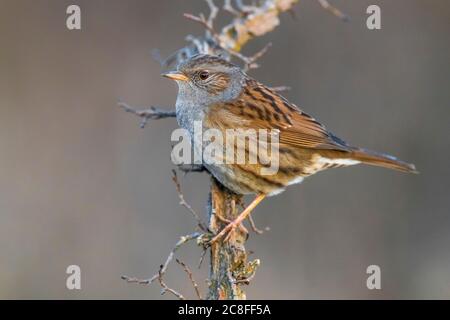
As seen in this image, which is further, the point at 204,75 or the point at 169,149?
the point at 169,149

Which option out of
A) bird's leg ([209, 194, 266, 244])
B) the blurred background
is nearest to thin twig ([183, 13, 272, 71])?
bird's leg ([209, 194, 266, 244])

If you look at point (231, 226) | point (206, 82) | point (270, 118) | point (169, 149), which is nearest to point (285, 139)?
point (270, 118)

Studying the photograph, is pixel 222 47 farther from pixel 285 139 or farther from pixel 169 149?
pixel 169 149

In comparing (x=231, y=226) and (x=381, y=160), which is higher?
(x=381, y=160)

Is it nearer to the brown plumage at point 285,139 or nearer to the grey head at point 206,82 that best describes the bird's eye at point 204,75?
the grey head at point 206,82

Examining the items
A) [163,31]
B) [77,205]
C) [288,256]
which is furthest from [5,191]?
[288,256]

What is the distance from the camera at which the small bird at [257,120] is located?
5.16 metres

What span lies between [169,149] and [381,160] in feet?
11.1

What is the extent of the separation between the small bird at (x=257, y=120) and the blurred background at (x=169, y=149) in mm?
2369

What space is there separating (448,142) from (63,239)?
4.41 meters

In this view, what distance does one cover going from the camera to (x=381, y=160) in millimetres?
5289

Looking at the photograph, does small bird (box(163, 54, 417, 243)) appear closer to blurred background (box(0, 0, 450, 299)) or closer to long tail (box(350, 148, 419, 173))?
long tail (box(350, 148, 419, 173))

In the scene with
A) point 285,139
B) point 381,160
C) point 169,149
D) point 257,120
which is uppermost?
point 169,149
